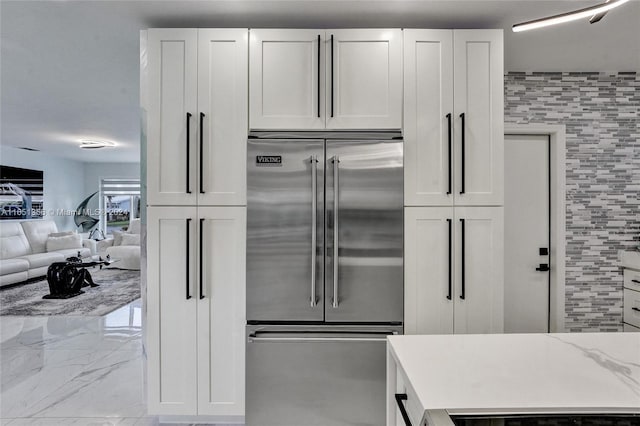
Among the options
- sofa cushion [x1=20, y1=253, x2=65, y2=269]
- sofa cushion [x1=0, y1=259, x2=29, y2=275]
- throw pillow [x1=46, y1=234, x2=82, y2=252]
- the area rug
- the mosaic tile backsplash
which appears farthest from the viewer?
throw pillow [x1=46, y1=234, x2=82, y2=252]

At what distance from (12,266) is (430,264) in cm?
686

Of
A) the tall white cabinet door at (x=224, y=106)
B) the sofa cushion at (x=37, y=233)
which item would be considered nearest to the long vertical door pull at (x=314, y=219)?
the tall white cabinet door at (x=224, y=106)

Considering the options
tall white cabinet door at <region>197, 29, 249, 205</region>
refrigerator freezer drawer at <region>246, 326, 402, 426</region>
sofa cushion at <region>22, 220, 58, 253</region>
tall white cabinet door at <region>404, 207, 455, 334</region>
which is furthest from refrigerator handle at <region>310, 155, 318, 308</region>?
sofa cushion at <region>22, 220, 58, 253</region>

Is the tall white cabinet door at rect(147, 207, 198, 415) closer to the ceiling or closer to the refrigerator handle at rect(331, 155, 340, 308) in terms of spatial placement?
the refrigerator handle at rect(331, 155, 340, 308)

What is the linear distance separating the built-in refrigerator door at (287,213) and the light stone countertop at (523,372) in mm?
711

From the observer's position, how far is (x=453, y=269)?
6.63ft

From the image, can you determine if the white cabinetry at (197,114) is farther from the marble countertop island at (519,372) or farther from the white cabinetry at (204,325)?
the marble countertop island at (519,372)

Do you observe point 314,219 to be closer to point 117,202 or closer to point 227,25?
point 227,25

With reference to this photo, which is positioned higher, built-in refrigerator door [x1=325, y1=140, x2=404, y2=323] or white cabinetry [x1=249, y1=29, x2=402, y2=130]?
white cabinetry [x1=249, y1=29, x2=402, y2=130]

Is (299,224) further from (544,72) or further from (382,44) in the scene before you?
(544,72)

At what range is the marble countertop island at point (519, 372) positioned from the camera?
3.05 ft

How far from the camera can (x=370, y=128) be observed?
2029 mm

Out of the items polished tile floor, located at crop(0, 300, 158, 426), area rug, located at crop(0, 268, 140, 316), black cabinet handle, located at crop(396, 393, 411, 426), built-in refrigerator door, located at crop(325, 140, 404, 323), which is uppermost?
built-in refrigerator door, located at crop(325, 140, 404, 323)

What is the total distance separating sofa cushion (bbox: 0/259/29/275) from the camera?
5559 millimetres
